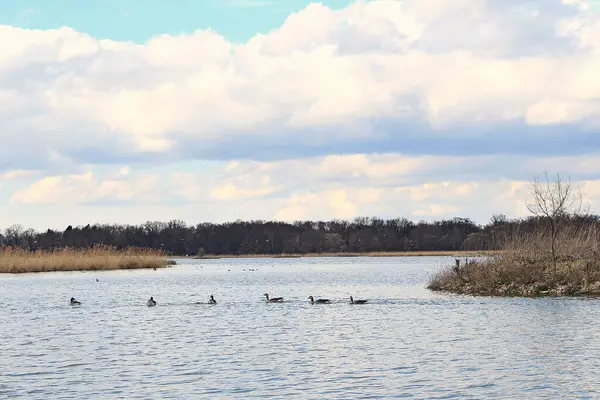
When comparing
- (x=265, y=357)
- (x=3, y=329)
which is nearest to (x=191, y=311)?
(x=3, y=329)

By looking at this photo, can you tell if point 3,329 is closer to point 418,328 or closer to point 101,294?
point 418,328

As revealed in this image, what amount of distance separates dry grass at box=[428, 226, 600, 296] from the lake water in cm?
197

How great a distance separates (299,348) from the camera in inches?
1070

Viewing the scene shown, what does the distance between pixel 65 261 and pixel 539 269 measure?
50.4m

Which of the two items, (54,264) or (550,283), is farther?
(54,264)

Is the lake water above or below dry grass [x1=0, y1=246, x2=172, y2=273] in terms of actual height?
below

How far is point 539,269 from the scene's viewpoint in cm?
4419

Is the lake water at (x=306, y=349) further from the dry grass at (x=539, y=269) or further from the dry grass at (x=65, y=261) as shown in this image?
the dry grass at (x=65, y=261)

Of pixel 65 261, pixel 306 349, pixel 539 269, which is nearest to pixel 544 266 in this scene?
pixel 539 269

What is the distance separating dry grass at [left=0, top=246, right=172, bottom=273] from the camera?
80688 mm

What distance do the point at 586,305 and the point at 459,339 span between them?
1206 cm

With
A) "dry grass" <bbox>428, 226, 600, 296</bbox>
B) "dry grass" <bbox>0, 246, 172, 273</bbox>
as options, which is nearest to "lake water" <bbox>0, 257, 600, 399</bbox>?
"dry grass" <bbox>428, 226, 600, 296</bbox>

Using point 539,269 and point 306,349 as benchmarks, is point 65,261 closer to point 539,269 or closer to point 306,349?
point 539,269

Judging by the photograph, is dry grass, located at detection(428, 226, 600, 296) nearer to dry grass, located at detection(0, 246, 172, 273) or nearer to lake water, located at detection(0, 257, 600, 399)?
lake water, located at detection(0, 257, 600, 399)
